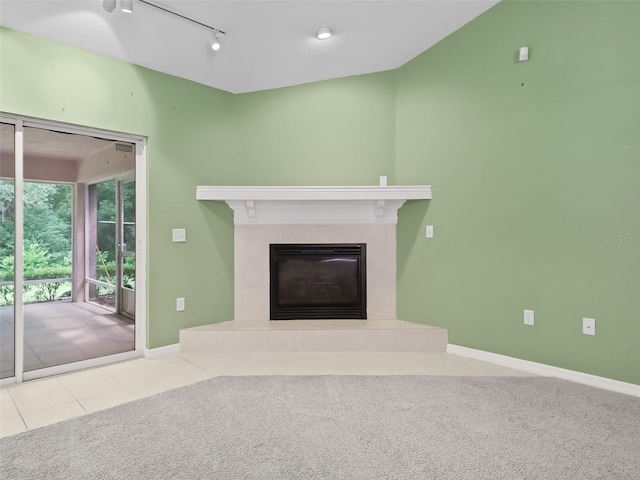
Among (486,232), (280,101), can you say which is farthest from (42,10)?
(486,232)

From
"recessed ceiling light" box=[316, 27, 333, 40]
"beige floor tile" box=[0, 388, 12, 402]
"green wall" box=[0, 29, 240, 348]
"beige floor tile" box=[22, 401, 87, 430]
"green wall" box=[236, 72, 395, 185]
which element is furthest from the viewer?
"green wall" box=[236, 72, 395, 185]

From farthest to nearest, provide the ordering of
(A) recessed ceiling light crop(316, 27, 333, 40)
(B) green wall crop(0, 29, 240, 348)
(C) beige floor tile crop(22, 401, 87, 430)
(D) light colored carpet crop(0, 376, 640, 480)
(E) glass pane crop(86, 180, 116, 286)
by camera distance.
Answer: (E) glass pane crop(86, 180, 116, 286) → (A) recessed ceiling light crop(316, 27, 333, 40) → (B) green wall crop(0, 29, 240, 348) → (C) beige floor tile crop(22, 401, 87, 430) → (D) light colored carpet crop(0, 376, 640, 480)

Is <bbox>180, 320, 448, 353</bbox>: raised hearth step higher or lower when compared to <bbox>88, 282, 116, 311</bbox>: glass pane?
lower

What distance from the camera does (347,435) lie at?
6.36ft

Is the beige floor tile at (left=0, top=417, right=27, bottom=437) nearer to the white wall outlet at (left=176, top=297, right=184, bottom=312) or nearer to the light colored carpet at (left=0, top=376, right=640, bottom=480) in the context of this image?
the light colored carpet at (left=0, top=376, right=640, bottom=480)

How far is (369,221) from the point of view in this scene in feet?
12.5

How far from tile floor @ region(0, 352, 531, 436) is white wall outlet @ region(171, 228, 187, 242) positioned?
41.8 inches

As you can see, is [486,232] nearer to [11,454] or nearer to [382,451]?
[382,451]

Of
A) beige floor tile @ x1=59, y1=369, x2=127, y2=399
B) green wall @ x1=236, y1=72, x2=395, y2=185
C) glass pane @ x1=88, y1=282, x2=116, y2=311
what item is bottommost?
beige floor tile @ x1=59, y1=369, x2=127, y2=399

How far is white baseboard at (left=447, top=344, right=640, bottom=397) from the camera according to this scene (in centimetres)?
246

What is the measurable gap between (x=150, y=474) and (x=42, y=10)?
287cm

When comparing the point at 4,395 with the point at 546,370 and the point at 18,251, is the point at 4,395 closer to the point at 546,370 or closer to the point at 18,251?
the point at 18,251

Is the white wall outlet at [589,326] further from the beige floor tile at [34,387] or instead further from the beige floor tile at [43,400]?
the beige floor tile at [34,387]

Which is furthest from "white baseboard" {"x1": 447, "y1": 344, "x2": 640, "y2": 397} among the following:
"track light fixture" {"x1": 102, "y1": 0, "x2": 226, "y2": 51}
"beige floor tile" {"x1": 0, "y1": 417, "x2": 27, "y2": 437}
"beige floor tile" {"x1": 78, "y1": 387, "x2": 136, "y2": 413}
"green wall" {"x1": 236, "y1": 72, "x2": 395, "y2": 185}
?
"track light fixture" {"x1": 102, "y1": 0, "x2": 226, "y2": 51}
